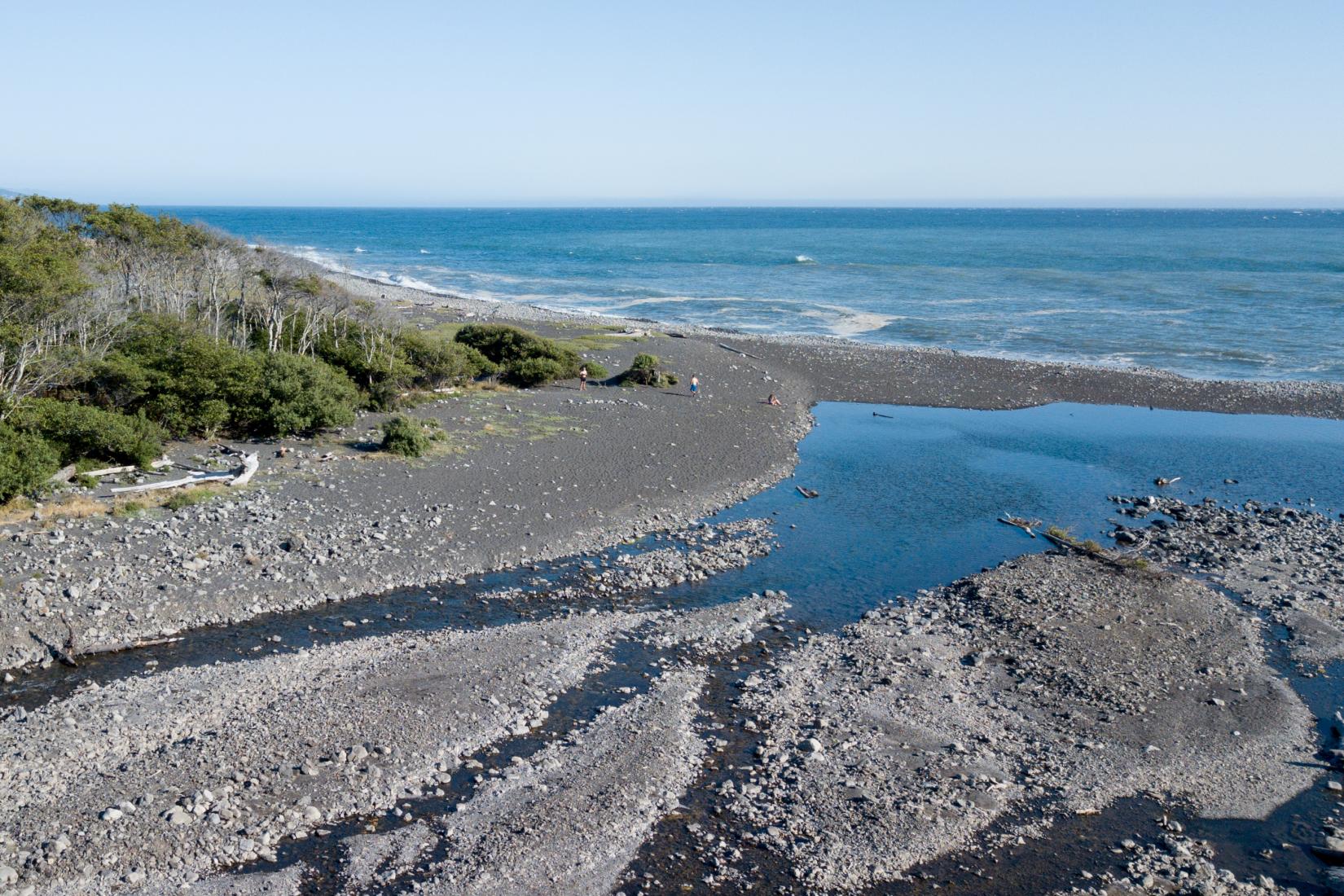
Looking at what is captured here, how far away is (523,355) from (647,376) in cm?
684

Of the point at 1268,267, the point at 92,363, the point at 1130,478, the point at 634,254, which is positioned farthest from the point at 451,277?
the point at 1268,267

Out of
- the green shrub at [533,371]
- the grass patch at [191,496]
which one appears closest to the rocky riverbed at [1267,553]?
the green shrub at [533,371]

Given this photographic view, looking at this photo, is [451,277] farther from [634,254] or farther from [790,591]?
[790,591]

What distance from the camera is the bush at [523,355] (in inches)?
1871

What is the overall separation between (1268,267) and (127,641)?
139699mm

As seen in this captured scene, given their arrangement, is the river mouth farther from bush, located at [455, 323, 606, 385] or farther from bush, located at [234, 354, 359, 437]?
bush, located at [455, 323, 606, 385]

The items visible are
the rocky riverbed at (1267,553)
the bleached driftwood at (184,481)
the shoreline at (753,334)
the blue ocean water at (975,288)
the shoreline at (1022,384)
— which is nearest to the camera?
the rocky riverbed at (1267,553)

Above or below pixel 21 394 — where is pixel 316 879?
below

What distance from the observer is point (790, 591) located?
2572 cm

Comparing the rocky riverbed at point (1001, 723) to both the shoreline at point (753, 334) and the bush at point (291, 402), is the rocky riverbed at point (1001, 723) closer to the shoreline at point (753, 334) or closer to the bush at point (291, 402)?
the bush at point (291, 402)

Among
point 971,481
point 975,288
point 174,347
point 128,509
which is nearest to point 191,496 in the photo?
point 128,509

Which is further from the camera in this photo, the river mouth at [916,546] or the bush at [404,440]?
the bush at [404,440]

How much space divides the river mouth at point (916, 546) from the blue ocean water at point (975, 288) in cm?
1965

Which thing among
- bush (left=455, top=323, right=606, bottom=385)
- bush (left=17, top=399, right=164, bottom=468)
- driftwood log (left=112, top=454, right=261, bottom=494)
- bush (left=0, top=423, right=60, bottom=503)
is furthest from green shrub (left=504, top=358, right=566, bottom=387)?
bush (left=0, top=423, right=60, bottom=503)
